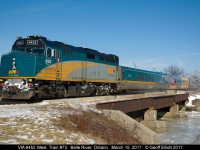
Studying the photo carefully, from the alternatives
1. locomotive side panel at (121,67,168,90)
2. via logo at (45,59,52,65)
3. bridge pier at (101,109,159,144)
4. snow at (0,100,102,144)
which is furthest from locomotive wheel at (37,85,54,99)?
locomotive side panel at (121,67,168,90)

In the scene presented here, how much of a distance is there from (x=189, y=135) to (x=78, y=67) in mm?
10187

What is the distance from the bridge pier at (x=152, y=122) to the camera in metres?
23.7

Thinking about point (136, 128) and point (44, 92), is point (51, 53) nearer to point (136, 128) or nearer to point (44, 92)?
point (44, 92)

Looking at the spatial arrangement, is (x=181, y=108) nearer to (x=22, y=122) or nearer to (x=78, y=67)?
(x=78, y=67)

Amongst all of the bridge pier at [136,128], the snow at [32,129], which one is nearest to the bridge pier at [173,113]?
→ the bridge pier at [136,128]

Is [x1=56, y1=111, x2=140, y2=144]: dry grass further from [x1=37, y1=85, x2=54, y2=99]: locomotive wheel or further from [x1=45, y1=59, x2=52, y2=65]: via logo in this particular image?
[x1=45, y1=59, x2=52, y2=65]: via logo

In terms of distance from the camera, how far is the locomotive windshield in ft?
58.5

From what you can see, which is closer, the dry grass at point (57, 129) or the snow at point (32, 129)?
the snow at point (32, 129)

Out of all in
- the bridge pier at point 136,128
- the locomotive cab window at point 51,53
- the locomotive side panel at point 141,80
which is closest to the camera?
the bridge pier at point 136,128

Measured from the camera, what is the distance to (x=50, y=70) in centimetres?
1822

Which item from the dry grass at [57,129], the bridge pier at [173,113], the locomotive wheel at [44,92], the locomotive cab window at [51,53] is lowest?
the bridge pier at [173,113]

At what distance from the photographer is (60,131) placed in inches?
363

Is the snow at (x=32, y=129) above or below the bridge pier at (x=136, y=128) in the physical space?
above

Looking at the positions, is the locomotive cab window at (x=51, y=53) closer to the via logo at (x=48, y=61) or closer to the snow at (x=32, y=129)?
the via logo at (x=48, y=61)
